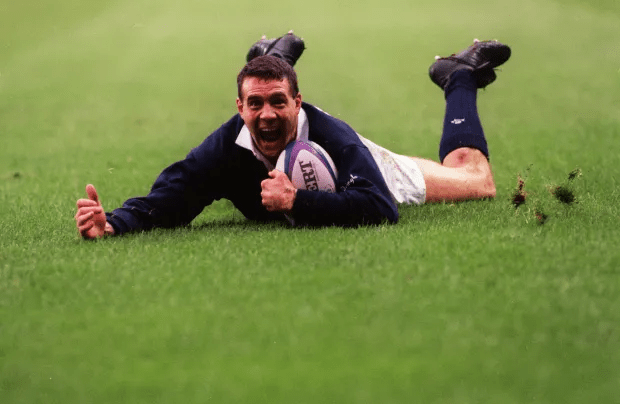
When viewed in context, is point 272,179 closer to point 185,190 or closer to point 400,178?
point 185,190

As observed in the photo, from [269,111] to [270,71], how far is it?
0.25 metres

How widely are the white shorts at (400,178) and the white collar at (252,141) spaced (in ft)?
2.71

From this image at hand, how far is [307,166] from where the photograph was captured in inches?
212

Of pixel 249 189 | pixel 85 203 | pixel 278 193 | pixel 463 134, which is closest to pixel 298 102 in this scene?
pixel 249 189

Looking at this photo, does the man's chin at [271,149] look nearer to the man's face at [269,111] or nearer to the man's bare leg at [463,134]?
the man's face at [269,111]

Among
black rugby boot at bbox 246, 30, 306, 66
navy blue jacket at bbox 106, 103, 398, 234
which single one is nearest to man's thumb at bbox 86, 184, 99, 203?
navy blue jacket at bbox 106, 103, 398, 234

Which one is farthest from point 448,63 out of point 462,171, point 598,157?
point 598,157

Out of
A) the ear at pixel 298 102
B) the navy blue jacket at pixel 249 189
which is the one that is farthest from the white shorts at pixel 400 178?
the ear at pixel 298 102

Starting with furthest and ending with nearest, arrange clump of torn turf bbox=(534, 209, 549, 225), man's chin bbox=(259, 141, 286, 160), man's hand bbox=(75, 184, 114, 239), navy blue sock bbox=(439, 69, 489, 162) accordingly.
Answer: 1. navy blue sock bbox=(439, 69, 489, 162)
2. man's chin bbox=(259, 141, 286, 160)
3. man's hand bbox=(75, 184, 114, 239)
4. clump of torn turf bbox=(534, 209, 549, 225)

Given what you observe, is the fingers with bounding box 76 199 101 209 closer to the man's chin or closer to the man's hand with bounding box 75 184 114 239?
the man's hand with bounding box 75 184 114 239

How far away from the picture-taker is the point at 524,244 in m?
4.55

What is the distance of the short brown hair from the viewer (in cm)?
554

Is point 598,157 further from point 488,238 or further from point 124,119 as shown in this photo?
point 124,119

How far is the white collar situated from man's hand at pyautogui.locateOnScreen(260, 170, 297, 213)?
54 cm
